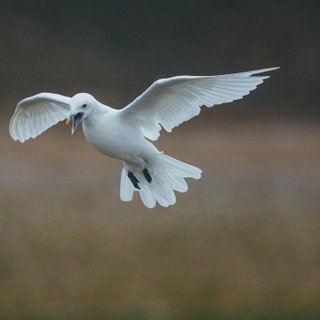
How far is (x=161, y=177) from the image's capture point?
8.90m

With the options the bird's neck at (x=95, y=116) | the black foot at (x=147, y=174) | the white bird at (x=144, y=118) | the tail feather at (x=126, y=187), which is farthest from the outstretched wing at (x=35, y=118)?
the bird's neck at (x=95, y=116)

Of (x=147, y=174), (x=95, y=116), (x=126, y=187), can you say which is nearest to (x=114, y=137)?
(x=95, y=116)

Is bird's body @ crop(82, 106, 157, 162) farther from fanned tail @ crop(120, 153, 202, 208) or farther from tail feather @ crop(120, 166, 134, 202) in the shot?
tail feather @ crop(120, 166, 134, 202)

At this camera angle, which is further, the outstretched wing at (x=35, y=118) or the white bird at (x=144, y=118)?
the outstretched wing at (x=35, y=118)

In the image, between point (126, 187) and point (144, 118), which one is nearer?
point (144, 118)

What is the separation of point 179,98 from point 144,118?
263 millimetres

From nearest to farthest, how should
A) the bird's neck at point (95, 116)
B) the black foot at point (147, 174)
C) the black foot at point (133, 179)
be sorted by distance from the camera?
the bird's neck at point (95, 116) → the black foot at point (147, 174) → the black foot at point (133, 179)

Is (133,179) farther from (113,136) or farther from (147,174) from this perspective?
(113,136)

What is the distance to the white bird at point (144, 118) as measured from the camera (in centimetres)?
820

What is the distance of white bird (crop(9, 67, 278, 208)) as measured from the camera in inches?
323

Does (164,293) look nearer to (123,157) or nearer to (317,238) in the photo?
(317,238)

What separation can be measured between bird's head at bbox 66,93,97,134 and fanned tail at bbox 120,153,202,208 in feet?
2.12

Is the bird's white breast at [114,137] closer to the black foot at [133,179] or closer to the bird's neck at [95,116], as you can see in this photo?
the bird's neck at [95,116]

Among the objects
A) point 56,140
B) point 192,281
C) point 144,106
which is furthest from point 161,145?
point 144,106
